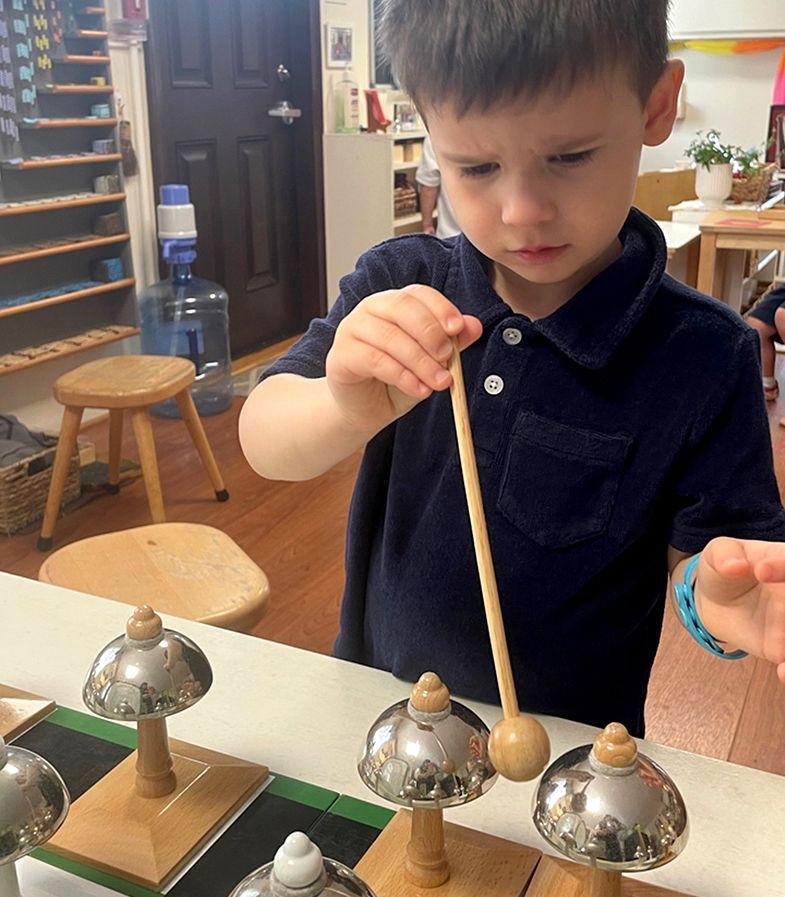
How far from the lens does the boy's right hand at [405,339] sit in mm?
565

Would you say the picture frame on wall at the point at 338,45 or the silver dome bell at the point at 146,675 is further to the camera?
the picture frame on wall at the point at 338,45

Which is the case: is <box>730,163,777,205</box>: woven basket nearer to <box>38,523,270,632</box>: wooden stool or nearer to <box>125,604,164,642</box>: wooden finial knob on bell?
<box>38,523,270,632</box>: wooden stool

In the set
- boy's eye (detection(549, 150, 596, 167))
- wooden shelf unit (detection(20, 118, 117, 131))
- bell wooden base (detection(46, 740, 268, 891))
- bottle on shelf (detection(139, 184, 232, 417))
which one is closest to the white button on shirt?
boy's eye (detection(549, 150, 596, 167))

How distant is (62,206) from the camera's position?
2.92m

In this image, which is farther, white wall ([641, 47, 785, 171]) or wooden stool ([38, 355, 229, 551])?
white wall ([641, 47, 785, 171])

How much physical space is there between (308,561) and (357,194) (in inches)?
89.9

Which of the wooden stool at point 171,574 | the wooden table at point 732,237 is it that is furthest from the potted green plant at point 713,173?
the wooden stool at point 171,574

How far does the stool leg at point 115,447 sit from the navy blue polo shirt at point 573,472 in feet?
6.28

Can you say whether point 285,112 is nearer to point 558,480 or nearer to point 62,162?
point 62,162

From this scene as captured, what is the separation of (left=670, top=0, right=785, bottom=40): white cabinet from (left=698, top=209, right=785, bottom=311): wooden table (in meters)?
2.55

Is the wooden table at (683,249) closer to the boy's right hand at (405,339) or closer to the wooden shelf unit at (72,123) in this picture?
the wooden shelf unit at (72,123)

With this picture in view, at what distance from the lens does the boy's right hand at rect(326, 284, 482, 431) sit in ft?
1.86

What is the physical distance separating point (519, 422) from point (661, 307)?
0.14 meters

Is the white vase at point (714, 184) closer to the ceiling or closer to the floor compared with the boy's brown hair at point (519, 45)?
closer to the floor
